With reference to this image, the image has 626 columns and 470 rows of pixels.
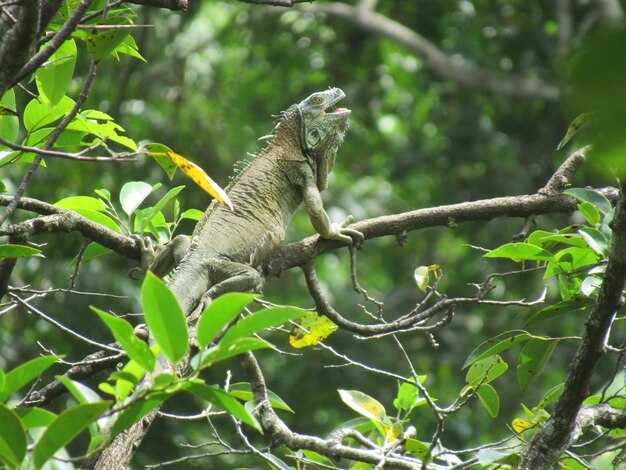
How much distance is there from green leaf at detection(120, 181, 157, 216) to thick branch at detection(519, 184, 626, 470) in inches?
80.9

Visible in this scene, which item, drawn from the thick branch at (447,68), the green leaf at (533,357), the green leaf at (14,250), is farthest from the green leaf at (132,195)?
the thick branch at (447,68)

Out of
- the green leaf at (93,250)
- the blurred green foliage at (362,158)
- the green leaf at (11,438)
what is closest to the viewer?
the green leaf at (11,438)

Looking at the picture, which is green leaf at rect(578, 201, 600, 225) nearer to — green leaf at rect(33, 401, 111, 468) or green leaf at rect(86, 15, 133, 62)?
green leaf at rect(86, 15, 133, 62)

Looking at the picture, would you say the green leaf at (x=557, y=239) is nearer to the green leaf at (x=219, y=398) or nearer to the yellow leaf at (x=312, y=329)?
the yellow leaf at (x=312, y=329)

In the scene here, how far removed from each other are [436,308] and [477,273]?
26.1 feet

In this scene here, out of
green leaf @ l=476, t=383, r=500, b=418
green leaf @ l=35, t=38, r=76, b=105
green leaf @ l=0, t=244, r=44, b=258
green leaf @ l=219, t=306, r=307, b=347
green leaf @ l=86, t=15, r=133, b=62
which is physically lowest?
green leaf @ l=476, t=383, r=500, b=418

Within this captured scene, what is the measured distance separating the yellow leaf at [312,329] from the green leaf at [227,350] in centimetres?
163

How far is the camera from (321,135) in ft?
16.3

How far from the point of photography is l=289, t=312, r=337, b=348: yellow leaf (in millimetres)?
3303

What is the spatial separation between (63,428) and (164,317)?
312 millimetres

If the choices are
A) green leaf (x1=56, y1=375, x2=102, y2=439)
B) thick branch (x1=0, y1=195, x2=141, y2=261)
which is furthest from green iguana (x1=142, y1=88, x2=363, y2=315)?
green leaf (x1=56, y1=375, x2=102, y2=439)

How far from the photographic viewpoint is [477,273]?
10.8 m

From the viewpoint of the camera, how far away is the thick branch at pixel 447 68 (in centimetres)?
1108

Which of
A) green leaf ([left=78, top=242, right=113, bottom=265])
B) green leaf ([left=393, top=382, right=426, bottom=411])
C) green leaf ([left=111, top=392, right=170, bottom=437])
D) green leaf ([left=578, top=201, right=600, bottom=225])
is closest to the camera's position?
green leaf ([left=111, top=392, right=170, bottom=437])
